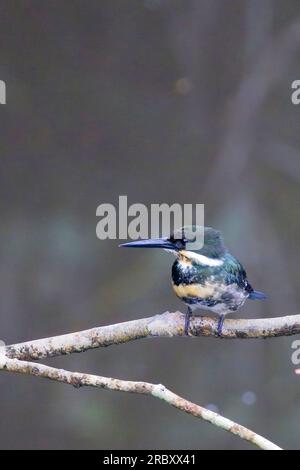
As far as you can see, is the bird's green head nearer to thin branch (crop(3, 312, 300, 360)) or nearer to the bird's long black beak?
the bird's long black beak

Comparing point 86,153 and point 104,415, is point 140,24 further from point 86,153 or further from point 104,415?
point 104,415

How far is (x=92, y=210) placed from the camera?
4.61 m

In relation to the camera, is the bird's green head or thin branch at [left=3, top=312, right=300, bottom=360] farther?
the bird's green head

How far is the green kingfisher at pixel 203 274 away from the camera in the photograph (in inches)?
96.6

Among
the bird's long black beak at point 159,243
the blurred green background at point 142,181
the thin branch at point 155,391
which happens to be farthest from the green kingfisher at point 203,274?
the blurred green background at point 142,181

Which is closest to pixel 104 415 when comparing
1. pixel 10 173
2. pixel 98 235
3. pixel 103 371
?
pixel 103 371

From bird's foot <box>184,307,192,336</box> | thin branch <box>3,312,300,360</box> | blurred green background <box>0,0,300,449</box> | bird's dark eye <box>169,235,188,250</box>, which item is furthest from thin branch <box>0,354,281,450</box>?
blurred green background <box>0,0,300,449</box>

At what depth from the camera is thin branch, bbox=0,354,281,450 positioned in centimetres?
191

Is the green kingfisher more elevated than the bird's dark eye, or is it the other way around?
the bird's dark eye

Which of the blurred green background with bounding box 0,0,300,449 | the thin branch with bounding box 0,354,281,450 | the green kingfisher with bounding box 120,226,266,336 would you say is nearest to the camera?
the thin branch with bounding box 0,354,281,450

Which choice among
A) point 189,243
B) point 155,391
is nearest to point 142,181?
point 189,243

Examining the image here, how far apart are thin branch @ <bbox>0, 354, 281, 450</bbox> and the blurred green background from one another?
2.28 metres

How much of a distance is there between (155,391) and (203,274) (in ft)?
1.84

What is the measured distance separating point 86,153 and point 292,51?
3.67 feet
